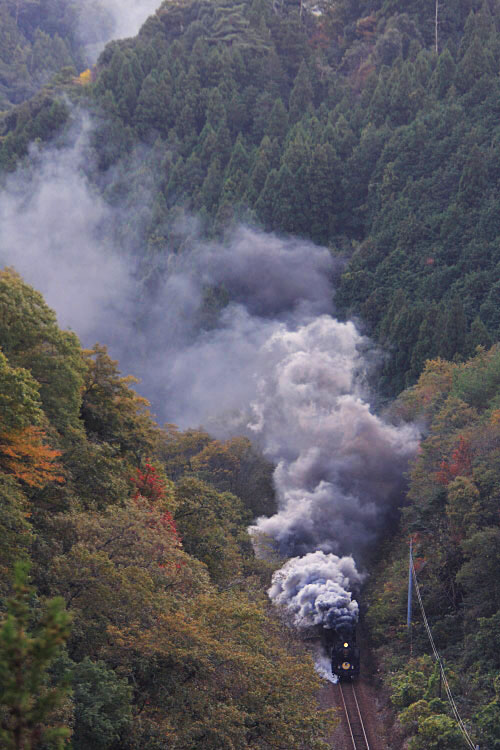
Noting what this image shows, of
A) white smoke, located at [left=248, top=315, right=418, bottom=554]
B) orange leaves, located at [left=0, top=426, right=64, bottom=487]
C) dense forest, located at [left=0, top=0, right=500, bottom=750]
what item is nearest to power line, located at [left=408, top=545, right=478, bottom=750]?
dense forest, located at [left=0, top=0, right=500, bottom=750]

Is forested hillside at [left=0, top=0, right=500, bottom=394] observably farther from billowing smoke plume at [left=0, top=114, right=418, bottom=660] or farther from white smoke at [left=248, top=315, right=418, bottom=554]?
white smoke at [left=248, top=315, right=418, bottom=554]

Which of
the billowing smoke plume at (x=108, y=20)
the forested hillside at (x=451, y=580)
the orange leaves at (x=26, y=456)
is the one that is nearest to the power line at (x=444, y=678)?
the forested hillside at (x=451, y=580)

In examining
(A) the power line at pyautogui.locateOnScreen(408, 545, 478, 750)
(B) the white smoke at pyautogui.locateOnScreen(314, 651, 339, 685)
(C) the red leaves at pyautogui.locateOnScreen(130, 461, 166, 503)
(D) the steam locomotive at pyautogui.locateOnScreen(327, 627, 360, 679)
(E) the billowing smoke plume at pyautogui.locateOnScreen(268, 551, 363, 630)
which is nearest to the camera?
(A) the power line at pyautogui.locateOnScreen(408, 545, 478, 750)

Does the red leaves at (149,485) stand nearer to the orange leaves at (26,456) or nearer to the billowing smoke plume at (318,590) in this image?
the billowing smoke plume at (318,590)

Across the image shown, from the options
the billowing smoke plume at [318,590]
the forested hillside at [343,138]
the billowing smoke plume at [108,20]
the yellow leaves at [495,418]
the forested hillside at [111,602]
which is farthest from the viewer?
the billowing smoke plume at [108,20]

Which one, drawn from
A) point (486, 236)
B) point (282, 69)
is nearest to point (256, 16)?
point (282, 69)

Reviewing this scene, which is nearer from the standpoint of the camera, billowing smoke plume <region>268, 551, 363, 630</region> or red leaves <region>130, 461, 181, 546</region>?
red leaves <region>130, 461, 181, 546</region>
